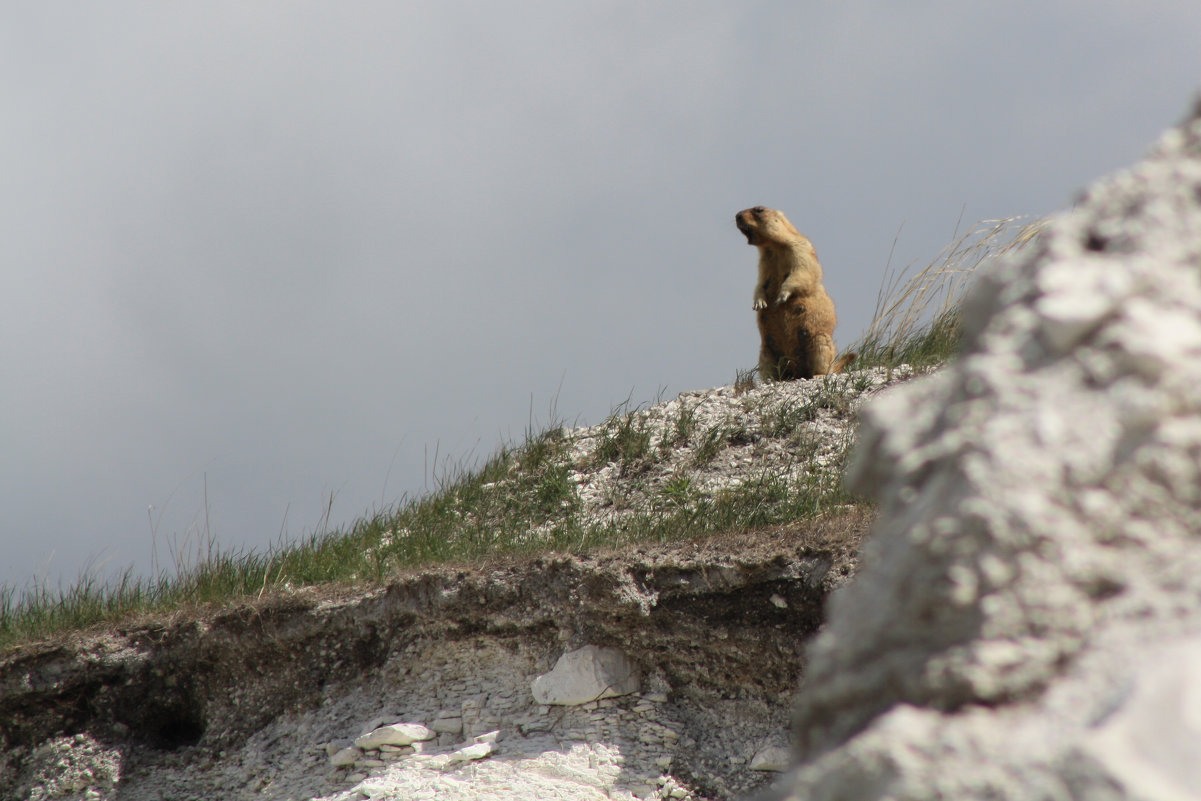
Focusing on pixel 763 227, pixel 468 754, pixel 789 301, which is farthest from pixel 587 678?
pixel 763 227

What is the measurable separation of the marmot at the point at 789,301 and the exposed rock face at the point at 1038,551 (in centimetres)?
800

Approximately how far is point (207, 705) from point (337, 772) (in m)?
1.15

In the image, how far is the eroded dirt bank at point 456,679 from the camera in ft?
16.5

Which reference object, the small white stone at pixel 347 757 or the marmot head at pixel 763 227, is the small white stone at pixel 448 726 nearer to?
the small white stone at pixel 347 757

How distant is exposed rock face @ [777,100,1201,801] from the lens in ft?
3.18

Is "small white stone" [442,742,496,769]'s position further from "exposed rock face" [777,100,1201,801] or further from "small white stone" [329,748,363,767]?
"exposed rock face" [777,100,1201,801]

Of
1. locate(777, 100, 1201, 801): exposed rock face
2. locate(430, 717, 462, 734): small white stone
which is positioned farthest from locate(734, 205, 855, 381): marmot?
locate(777, 100, 1201, 801): exposed rock face

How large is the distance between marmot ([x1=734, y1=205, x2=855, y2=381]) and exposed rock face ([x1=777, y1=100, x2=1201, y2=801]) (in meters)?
8.00

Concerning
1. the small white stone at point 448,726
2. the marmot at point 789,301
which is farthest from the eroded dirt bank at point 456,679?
the marmot at point 789,301

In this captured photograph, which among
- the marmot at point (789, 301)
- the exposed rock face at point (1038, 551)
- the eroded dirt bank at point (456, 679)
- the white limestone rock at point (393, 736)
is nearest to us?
the exposed rock face at point (1038, 551)

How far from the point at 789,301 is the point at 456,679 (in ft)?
15.9

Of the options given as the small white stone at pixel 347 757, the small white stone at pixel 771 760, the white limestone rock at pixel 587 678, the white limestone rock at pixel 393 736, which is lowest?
the small white stone at pixel 771 760

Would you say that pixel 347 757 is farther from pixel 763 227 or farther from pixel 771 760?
pixel 763 227

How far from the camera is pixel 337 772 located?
5215 mm
